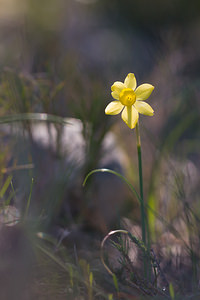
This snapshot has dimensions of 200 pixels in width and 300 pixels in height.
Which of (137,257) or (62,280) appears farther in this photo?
(137,257)

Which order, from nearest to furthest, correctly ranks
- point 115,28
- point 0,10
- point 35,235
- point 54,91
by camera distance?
point 35,235 → point 54,91 → point 0,10 → point 115,28

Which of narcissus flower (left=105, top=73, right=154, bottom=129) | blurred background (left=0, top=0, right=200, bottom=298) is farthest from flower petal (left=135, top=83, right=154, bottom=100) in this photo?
blurred background (left=0, top=0, right=200, bottom=298)

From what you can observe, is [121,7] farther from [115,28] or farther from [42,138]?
[42,138]

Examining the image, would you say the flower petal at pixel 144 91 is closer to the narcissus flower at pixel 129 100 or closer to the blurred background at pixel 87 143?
the narcissus flower at pixel 129 100

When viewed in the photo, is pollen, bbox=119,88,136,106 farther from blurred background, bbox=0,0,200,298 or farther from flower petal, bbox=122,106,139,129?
blurred background, bbox=0,0,200,298

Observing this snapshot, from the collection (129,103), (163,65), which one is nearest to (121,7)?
(163,65)
